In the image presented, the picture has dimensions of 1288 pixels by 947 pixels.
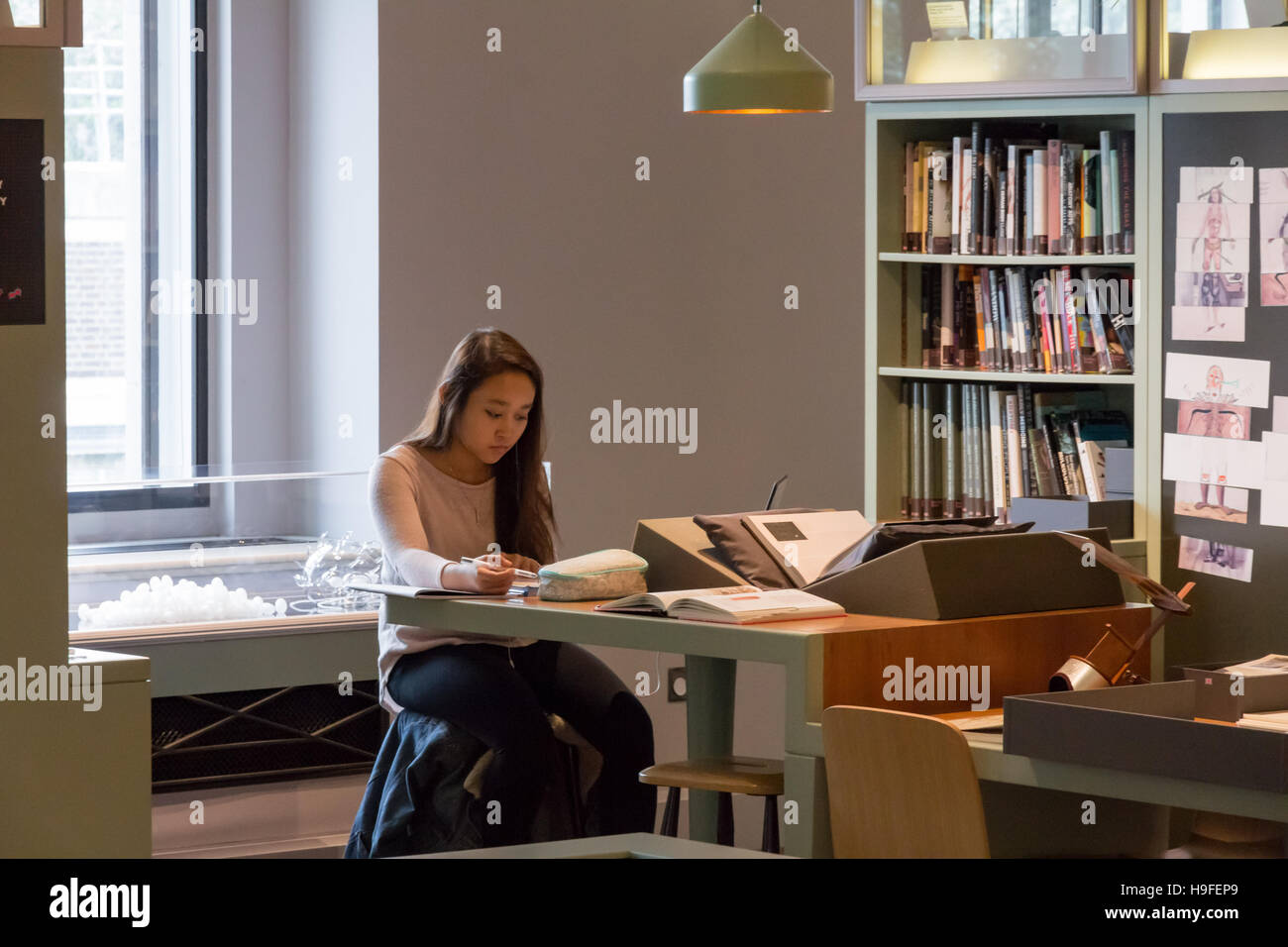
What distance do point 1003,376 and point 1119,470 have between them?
1.27ft

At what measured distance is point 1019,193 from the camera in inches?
191

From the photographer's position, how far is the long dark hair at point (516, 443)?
12.9 feet

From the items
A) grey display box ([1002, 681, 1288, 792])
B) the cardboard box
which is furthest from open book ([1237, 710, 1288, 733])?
grey display box ([1002, 681, 1288, 792])

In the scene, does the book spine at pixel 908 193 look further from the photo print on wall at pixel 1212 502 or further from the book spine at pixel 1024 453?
the photo print on wall at pixel 1212 502

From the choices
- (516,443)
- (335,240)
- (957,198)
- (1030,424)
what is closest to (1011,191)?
(957,198)

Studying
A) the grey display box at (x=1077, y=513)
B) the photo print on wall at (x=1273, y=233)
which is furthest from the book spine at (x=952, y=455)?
the photo print on wall at (x=1273, y=233)

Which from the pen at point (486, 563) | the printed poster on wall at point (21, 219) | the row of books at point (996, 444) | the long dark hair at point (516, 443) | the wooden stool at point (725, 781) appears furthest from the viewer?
the row of books at point (996, 444)

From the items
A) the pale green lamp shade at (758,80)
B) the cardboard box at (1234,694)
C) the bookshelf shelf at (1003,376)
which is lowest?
the cardboard box at (1234,694)

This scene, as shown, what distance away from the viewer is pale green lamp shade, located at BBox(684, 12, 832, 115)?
3.73 m

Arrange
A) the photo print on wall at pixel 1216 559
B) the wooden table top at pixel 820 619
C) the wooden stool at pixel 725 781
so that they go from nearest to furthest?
the wooden table top at pixel 820 619 < the wooden stool at pixel 725 781 < the photo print on wall at pixel 1216 559

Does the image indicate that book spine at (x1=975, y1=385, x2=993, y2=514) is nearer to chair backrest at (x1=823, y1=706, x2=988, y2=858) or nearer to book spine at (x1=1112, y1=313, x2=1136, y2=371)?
book spine at (x1=1112, y1=313, x2=1136, y2=371)

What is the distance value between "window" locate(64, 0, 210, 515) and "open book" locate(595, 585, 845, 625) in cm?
185

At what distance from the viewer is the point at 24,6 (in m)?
3.09

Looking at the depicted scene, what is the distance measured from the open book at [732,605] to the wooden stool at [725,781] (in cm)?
34
